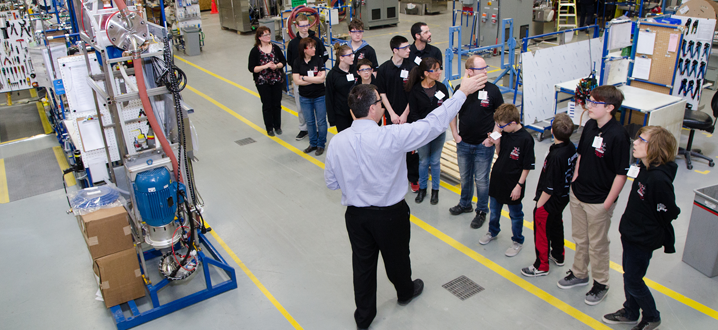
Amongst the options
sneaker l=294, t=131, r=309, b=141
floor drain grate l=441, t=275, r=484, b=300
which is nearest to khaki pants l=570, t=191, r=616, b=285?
floor drain grate l=441, t=275, r=484, b=300

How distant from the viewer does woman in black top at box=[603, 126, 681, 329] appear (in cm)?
341

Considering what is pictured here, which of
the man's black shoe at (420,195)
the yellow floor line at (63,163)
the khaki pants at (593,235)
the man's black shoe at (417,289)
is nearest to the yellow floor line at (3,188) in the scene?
the yellow floor line at (63,163)

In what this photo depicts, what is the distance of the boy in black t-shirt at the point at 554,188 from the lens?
163 inches

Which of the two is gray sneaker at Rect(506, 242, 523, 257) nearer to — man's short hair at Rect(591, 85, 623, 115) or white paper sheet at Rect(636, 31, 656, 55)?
man's short hair at Rect(591, 85, 623, 115)

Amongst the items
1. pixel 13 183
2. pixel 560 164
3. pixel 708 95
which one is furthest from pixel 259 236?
pixel 708 95

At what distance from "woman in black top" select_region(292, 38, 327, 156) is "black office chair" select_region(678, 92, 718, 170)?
5.06m

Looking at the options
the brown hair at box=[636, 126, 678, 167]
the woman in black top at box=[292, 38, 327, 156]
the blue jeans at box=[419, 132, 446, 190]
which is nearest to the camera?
the brown hair at box=[636, 126, 678, 167]

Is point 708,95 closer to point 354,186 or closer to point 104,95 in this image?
point 354,186

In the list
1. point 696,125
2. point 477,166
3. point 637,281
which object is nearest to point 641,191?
point 637,281

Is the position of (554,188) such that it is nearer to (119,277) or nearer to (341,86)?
(341,86)

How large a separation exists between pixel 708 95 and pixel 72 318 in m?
10.7

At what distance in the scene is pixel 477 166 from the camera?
17.5ft

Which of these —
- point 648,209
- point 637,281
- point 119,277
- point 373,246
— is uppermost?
point 648,209

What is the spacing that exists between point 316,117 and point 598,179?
15.5ft
